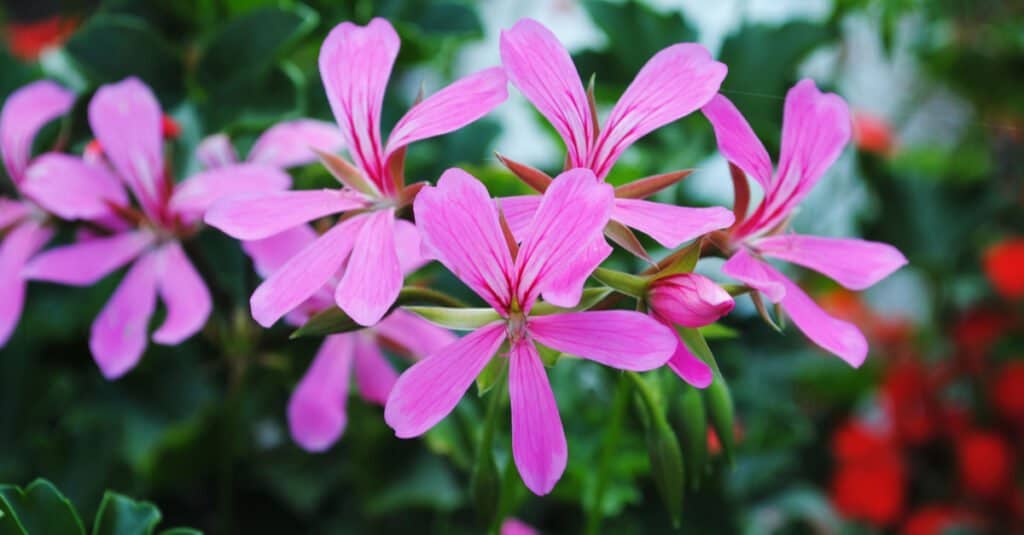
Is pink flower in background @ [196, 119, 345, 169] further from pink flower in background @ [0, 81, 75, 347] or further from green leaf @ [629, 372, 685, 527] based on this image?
green leaf @ [629, 372, 685, 527]

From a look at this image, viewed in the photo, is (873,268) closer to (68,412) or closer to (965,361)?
(68,412)

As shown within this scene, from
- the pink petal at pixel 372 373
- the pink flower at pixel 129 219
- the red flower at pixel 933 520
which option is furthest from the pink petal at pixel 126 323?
the red flower at pixel 933 520

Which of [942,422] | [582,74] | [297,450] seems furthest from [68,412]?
[942,422]

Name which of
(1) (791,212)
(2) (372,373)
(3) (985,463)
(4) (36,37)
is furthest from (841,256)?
(4) (36,37)

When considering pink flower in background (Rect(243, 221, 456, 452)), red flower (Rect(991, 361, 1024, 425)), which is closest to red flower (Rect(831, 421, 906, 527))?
red flower (Rect(991, 361, 1024, 425))

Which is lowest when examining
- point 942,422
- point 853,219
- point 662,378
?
point 942,422

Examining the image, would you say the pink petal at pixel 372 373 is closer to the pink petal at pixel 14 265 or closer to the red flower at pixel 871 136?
the pink petal at pixel 14 265

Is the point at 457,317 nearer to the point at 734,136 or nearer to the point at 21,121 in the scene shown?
the point at 734,136
